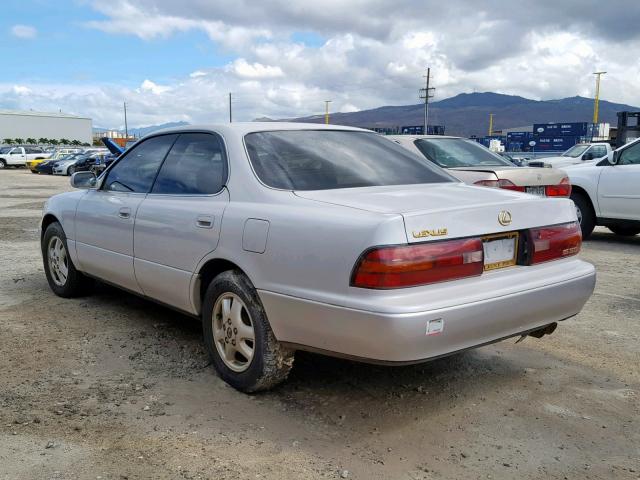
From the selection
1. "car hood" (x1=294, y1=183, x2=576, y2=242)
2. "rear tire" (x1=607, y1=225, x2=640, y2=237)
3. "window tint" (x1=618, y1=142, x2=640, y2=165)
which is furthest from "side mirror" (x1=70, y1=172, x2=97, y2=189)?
"rear tire" (x1=607, y1=225, x2=640, y2=237)

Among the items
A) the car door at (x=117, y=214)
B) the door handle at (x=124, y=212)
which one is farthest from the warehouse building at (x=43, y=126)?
the door handle at (x=124, y=212)

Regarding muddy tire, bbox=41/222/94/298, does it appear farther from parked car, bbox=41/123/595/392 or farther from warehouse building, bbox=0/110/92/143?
warehouse building, bbox=0/110/92/143

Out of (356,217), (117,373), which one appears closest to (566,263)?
(356,217)

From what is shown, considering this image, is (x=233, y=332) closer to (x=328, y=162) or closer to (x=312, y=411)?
(x=312, y=411)

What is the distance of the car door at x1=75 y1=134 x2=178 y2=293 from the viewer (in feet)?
14.3

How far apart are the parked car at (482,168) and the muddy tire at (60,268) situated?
11.9 feet

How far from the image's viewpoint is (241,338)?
136 inches

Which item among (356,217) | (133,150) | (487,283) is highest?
(133,150)

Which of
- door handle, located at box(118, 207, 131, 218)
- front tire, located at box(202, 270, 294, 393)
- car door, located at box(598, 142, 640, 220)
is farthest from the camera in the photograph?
car door, located at box(598, 142, 640, 220)

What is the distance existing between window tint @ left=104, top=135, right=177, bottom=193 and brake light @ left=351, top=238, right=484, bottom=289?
2.13m

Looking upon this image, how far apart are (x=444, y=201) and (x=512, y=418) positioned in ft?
3.90

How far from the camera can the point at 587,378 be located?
380cm

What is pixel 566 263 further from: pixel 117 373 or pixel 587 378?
pixel 117 373

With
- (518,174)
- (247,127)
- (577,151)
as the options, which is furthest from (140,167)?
(577,151)
